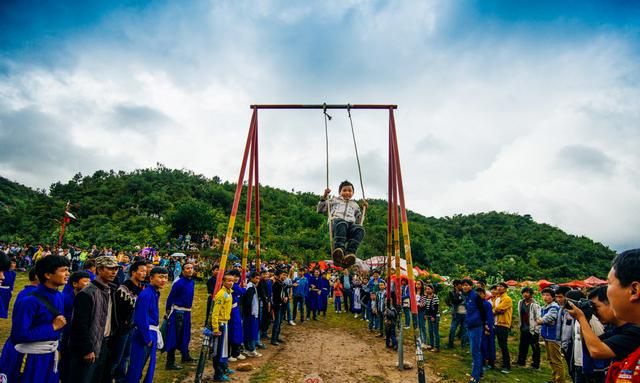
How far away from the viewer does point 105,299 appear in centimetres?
418

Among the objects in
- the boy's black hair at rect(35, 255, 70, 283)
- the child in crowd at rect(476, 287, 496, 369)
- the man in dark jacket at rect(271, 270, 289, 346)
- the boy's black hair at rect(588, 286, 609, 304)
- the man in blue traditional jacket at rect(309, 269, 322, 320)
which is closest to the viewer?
the boy's black hair at rect(588, 286, 609, 304)

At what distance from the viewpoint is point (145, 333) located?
179 inches

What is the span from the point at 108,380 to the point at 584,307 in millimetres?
6435

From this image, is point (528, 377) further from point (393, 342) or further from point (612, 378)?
point (612, 378)

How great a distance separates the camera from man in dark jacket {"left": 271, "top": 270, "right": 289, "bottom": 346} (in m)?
9.71

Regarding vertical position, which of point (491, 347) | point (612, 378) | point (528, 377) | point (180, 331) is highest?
point (612, 378)

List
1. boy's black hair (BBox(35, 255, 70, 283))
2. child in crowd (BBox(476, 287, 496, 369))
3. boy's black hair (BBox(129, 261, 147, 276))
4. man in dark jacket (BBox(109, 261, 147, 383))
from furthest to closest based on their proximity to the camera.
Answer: child in crowd (BBox(476, 287, 496, 369)), boy's black hair (BBox(129, 261, 147, 276)), man in dark jacket (BBox(109, 261, 147, 383)), boy's black hair (BBox(35, 255, 70, 283))

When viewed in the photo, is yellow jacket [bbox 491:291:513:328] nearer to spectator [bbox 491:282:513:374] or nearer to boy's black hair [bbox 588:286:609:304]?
spectator [bbox 491:282:513:374]

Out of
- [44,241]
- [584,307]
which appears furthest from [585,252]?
[44,241]

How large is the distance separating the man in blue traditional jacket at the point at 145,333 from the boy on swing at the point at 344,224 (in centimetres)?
396

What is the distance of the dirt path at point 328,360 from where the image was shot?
22.6ft

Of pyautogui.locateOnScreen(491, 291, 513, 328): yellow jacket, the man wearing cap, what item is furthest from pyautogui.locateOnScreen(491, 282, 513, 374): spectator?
the man wearing cap

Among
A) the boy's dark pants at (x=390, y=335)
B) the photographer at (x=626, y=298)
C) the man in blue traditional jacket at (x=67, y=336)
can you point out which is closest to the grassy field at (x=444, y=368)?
the boy's dark pants at (x=390, y=335)

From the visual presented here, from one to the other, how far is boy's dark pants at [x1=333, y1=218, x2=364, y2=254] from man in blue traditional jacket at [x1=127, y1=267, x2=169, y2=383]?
401cm
